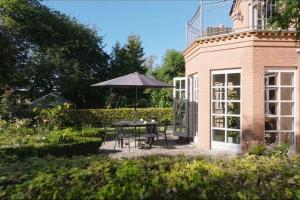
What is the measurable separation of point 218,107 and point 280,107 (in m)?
2.07

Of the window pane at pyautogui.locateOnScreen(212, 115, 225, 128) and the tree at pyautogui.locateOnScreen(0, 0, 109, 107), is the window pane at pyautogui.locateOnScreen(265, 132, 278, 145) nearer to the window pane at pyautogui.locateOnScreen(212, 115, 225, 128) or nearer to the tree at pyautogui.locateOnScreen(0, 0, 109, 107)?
the window pane at pyautogui.locateOnScreen(212, 115, 225, 128)

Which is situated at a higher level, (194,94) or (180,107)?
(194,94)

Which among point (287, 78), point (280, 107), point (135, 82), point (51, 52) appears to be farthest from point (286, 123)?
point (51, 52)

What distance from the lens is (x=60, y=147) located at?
34.1 ft

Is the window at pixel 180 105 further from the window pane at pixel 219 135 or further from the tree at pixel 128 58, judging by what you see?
the tree at pixel 128 58

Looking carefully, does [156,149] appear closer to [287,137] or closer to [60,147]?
[60,147]

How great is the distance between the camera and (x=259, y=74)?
38.6ft

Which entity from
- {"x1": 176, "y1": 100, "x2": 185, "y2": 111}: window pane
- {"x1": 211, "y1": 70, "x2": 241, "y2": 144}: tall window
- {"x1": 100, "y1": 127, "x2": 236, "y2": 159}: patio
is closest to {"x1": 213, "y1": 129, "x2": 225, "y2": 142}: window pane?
{"x1": 211, "y1": 70, "x2": 241, "y2": 144}: tall window

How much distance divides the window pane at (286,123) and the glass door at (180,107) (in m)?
4.18

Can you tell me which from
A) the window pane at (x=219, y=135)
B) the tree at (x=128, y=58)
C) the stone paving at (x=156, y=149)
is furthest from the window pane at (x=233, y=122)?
the tree at (x=128, y=58)

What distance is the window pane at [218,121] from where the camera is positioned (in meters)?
12.8

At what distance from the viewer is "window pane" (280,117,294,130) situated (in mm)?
12141

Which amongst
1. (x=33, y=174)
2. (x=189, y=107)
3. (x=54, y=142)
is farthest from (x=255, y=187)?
(x=189, y=107)

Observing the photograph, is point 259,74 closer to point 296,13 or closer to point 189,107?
point 189,107
